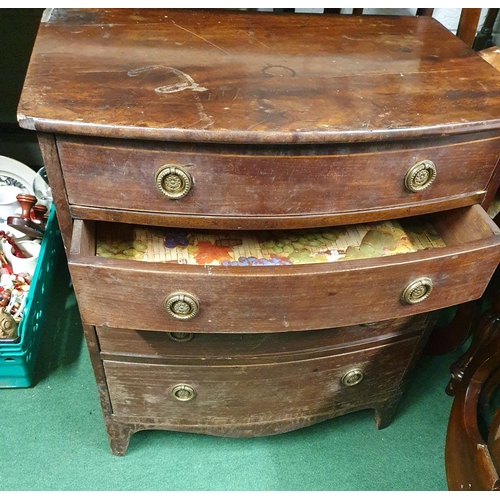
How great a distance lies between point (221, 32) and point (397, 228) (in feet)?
1.46

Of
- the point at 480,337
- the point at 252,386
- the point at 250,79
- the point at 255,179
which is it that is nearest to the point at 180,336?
the point at 252,386

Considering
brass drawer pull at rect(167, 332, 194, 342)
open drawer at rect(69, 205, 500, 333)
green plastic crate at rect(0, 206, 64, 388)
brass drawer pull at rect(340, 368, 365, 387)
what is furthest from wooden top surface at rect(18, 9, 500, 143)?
green plastic crate at rect(0, 206, 64, 388)

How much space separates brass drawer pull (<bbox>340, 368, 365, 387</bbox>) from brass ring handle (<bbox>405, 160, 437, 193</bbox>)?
0.39 metres

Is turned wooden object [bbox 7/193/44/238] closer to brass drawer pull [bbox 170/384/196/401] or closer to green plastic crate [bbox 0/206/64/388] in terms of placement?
green plastic crate [bbox 0/206/64/388]

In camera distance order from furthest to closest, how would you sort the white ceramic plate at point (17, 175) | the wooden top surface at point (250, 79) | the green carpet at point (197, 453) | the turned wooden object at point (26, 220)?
the white ceramic plate at point (17, 175) < the turned wooden object at point (26, 220) < the green carpet at point (197, 453) < the wooden top surface at point (250, 79)

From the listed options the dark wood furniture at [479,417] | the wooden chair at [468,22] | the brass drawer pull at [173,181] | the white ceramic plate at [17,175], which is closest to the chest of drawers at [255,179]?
the brass drawer pull at [173,181]

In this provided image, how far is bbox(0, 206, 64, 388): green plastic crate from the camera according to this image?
1131 millimetres

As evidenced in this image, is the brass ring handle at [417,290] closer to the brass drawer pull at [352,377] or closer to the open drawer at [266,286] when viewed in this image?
the open drawer at [266,286]

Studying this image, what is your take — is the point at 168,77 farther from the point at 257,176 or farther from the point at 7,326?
the point at 7,326

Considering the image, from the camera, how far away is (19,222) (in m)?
1.25

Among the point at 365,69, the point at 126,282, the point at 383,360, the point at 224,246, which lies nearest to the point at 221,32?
the point at 365,69

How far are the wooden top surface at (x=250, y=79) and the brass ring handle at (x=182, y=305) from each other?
0.68 feet

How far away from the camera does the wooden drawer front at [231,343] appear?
0.87 meters
